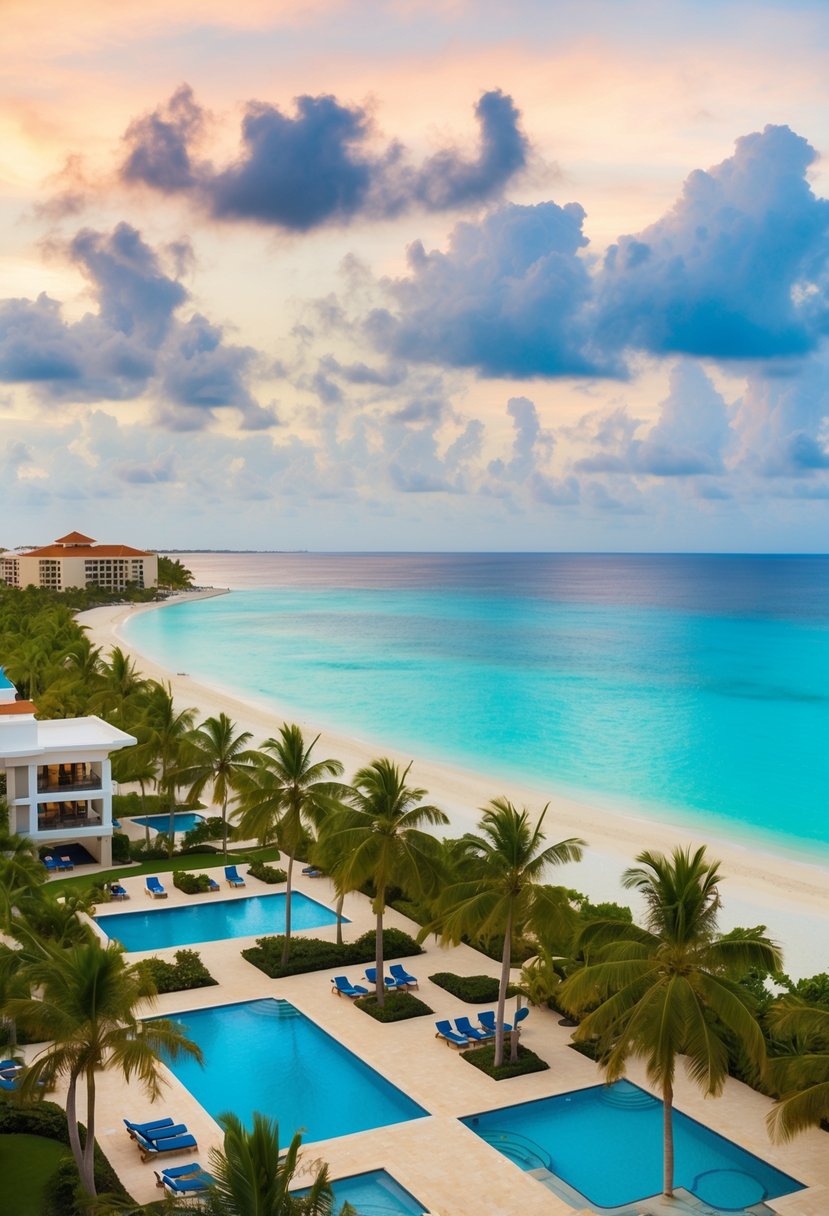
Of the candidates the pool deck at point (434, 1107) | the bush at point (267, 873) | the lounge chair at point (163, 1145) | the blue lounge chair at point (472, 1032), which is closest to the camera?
the pool deck at point (434, 1107)

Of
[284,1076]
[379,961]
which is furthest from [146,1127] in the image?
[379,961]

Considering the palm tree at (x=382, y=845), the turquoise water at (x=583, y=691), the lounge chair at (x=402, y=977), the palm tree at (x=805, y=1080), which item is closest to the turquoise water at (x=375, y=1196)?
the palm tree at (x=805, y=1080)

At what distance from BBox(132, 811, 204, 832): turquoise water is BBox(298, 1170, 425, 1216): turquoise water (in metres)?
24.1

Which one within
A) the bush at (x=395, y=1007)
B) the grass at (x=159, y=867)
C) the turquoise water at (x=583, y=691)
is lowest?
the turquoise water at (x=583, y=691)

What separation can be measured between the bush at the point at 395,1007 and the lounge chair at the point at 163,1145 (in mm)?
6143

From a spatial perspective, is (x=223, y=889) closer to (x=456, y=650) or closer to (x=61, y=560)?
(x=456, y=650)

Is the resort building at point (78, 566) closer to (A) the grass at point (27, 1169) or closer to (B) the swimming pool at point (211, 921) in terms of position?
(B) the swimming pool at point (211, 921)

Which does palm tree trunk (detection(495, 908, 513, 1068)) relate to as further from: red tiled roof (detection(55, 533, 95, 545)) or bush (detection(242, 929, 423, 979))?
red tiled roof (detection(55, 533, 95, 545))

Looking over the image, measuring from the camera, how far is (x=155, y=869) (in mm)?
34031

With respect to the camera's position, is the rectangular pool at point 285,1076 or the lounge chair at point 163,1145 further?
the rectangular pool at point 285,1076

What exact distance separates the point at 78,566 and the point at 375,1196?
180317 mm

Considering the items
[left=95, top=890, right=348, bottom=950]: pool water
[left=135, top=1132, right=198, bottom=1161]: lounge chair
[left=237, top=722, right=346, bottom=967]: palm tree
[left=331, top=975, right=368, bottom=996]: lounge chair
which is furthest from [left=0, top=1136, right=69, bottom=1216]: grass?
[left=95, top=890, right=348, bottom=950]: pool water

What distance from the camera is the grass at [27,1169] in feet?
49.6

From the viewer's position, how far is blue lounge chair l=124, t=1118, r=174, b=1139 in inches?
659
